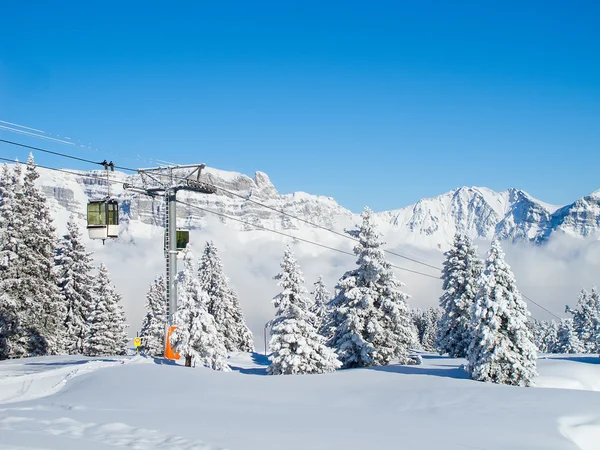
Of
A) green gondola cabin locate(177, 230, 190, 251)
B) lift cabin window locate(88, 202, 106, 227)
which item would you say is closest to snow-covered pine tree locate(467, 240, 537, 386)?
green gondola cabin locate(177, 230, 190, 251)

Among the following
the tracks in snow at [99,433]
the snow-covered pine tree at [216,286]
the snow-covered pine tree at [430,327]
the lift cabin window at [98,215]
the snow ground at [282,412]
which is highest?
the lift cabin window at [98,215]

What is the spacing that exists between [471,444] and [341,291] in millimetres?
22323

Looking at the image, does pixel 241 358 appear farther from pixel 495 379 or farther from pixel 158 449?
pixel 158 449

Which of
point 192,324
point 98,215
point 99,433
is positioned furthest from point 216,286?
point 99,433

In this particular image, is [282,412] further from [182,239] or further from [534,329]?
[534,329]

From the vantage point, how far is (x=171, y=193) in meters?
27.2

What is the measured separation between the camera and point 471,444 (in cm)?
978

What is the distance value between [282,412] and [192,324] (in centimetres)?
1653

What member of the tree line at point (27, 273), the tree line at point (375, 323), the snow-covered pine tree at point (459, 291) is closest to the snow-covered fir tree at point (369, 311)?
the tree line at point (375, 323)

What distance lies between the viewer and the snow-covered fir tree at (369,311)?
30312 millimetres

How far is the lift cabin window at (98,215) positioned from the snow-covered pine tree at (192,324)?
6254 millimetres

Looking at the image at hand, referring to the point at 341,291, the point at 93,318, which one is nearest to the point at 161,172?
the point at 341,291

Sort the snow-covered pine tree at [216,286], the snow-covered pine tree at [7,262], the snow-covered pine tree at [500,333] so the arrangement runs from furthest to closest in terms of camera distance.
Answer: the snow-covered pine tree at [216,286] → the snow-covered pine tree at [7,262] → the snow-covered pine tree at [500,333]

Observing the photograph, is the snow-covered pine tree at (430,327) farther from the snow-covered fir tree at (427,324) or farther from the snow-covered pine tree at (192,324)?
the snow-covered pine tree at (192,324)
